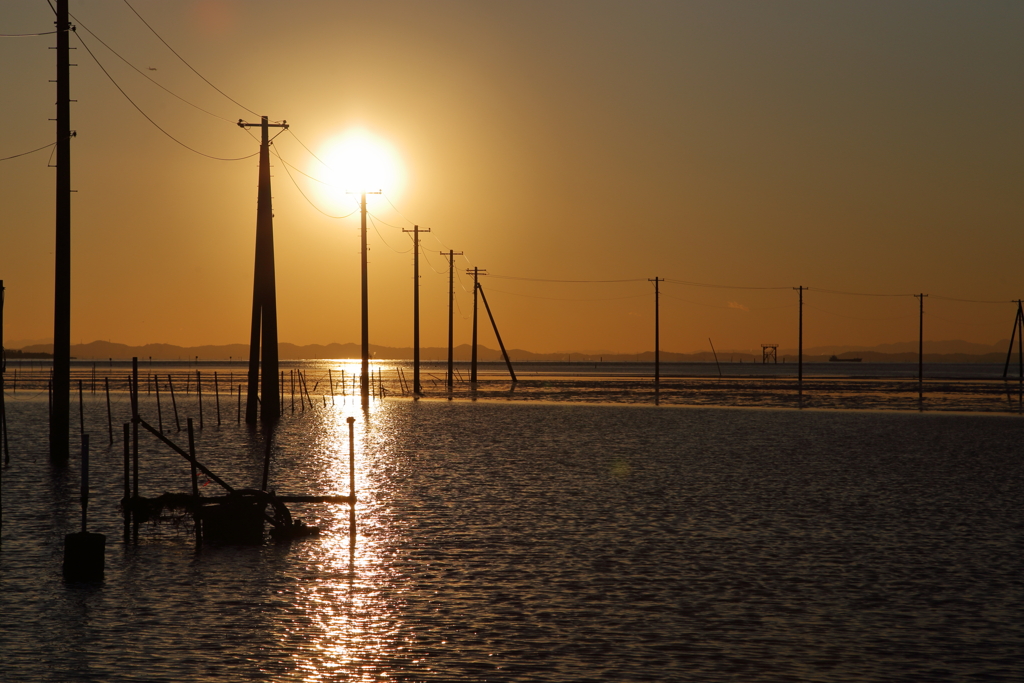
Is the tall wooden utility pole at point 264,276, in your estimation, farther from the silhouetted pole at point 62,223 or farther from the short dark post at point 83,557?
the short dark post at point 83,557

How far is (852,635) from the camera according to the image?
1006cm

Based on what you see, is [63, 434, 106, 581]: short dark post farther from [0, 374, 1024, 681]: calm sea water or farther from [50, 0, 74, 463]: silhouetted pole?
[50, 0, 74, 463]: silhouetted pole

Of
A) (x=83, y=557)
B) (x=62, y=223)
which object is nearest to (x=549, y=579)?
(x=83, y=557)

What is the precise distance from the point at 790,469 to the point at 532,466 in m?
6.64

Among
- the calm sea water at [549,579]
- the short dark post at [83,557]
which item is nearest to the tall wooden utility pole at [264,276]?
the calm sea water at [549,579]

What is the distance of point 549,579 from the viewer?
12664 mm

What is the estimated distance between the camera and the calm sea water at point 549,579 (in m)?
9.20

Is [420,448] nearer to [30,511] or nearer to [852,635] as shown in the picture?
[30,511]

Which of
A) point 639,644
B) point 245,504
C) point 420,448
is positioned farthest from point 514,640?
point 420,448

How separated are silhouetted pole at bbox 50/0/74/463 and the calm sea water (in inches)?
92.9

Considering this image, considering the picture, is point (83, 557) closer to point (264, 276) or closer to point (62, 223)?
point (62, 223)

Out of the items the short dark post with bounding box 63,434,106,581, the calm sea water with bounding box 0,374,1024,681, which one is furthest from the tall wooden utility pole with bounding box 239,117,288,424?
the short dark post with bounding box 63,434,106,581

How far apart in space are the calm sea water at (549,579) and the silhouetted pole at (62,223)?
7.74ft

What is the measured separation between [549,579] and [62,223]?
62.8 ft
